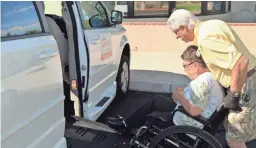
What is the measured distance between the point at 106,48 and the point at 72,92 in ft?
3.04

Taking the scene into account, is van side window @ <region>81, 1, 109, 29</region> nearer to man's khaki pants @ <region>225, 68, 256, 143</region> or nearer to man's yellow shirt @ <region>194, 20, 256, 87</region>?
man's yellow shirt @ <region>194, 20, 256, 87</region>

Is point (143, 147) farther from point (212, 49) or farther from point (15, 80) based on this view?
point (15, 80)

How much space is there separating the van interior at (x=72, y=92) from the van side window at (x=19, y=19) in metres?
0.71

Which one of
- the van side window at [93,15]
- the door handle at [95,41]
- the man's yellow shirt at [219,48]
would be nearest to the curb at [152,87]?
the van side window at [93,15]

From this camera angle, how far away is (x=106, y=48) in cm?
416

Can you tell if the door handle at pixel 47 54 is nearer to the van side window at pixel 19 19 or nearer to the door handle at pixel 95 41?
the van side window at pixel 19 19

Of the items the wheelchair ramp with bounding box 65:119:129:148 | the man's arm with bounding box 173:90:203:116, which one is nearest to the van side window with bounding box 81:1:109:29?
the wheelchair ramp with bounding box 65:119:129:148

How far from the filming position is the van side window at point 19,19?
6.80 ft

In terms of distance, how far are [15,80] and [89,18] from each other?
2.19 meters

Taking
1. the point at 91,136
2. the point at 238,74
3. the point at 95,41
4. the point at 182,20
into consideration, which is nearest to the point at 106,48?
the point at 95,41

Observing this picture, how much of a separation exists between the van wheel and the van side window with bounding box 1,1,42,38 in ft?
8.51

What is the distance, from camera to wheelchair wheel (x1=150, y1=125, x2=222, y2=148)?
2.60 meters

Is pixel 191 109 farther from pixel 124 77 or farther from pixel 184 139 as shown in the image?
pixel 124 77

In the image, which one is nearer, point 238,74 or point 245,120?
point 238,74
